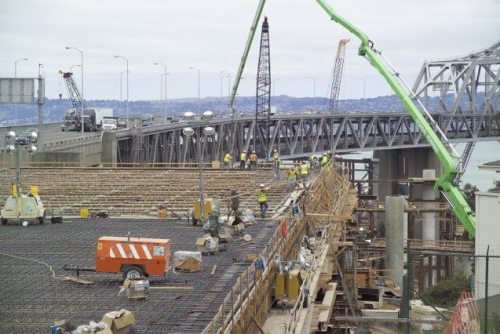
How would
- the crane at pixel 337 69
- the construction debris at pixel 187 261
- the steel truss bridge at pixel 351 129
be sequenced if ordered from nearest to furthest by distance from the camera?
the construction debris at pixel 187 261 < the steel truss bridge at pixel 351 129 < the crane at pixel 337 69

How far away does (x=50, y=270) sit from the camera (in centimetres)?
2719

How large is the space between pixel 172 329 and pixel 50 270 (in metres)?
7.92

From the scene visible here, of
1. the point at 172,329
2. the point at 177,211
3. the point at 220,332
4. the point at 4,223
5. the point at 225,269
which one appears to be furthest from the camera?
the point at 177,211

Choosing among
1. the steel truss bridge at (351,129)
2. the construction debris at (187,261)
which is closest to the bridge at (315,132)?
the steel truss bridge at (351,129)

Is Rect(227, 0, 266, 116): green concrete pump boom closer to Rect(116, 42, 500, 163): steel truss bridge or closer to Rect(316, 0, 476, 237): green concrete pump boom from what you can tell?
Rect(116, 42, 500, 163): steel truss bridge

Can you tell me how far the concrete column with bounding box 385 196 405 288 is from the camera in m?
72.6

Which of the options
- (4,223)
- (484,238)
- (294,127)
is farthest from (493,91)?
(4,223)

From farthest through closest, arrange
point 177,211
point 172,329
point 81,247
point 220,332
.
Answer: point 177,211
point 81,247
point 172,329
point 220,332

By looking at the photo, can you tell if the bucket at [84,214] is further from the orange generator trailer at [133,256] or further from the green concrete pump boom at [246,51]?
the green concrete pump boom at [246,51]

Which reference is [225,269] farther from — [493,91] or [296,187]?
[493,91]

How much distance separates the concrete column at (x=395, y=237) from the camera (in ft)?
238

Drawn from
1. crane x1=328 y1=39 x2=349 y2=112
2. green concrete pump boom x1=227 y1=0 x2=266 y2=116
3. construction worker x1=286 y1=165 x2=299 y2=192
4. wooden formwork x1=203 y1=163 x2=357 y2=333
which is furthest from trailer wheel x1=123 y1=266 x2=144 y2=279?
crane x1=328 y1=39 x2=349 y2=112

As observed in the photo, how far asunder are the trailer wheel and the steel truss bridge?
65.2 m

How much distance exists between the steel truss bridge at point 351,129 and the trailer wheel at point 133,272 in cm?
6522
